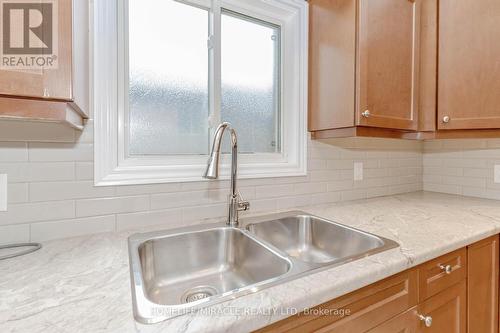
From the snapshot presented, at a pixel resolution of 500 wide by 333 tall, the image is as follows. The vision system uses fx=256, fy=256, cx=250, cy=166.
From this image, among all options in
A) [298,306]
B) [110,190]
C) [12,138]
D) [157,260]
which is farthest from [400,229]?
[12,138]

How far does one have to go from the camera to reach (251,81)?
1.37m

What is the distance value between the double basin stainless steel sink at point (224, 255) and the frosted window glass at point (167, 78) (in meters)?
0.42

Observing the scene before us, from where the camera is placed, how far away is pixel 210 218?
3.84 ft

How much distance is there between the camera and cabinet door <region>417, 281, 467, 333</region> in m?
0.82

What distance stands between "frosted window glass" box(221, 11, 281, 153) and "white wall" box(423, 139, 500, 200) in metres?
1.28

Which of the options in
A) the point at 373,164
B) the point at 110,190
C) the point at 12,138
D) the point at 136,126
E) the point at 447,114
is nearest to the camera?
the point at 12,138

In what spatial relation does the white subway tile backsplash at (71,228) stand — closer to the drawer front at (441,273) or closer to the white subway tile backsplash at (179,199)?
the white subway tile backsplash at (179,199)

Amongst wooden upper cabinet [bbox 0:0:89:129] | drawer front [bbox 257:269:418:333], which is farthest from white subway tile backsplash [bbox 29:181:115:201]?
drawer front [bbox 257:269:418:333]

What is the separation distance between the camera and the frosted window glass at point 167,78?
3.62 feet

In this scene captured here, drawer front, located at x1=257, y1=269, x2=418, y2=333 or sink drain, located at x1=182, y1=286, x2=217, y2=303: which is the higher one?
drawer front, located at x1=257, y1=269, x2=418, y2=333

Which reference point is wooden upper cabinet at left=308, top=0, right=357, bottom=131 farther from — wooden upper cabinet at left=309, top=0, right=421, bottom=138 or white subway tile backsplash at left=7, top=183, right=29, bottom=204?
white subway tile backsplash at left=7, top=183, right=29, bottom=204

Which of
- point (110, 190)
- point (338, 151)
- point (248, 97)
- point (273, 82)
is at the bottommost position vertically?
point (110, 190)

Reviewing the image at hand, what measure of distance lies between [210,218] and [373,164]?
1.14 m

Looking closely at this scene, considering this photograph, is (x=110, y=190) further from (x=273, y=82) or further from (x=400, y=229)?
(x=400, y=229)
